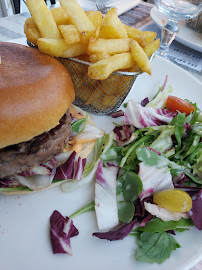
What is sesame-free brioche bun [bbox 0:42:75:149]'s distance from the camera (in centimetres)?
132

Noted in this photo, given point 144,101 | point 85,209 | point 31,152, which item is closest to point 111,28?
point 144,101

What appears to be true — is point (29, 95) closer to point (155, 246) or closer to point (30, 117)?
point (30, 117)

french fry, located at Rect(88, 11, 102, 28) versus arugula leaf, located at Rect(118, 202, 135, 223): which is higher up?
french fry, located at Rect(88, 11, 102, 28)

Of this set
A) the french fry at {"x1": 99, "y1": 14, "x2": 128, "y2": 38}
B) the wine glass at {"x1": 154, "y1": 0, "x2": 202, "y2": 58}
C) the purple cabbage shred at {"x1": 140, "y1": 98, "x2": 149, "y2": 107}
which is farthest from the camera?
the wine glass at {"x1": 154, "y1": 0, "x2": 202, "y2": 58}

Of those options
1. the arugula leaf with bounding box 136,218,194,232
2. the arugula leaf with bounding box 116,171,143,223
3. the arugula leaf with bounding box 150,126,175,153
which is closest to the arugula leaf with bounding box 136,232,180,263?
the arugula leaf with bounding box 136,218,194,232

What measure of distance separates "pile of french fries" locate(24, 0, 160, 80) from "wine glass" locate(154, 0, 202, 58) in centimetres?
130

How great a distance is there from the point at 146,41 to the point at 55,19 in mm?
723

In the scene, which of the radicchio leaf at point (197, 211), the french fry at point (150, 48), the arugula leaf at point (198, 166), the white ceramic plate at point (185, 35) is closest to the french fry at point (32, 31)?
the french fry at point (150, 48)

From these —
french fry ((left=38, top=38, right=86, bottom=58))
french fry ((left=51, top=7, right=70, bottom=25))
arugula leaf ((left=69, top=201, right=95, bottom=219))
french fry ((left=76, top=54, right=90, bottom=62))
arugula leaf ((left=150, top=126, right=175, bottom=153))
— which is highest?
french fry ((left=51, top=7, right=70, bottom=25))

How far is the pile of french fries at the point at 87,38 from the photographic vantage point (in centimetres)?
171

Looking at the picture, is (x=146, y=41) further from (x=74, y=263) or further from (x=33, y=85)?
(x=74, y=263)

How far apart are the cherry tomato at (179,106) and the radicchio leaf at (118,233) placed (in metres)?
1.09

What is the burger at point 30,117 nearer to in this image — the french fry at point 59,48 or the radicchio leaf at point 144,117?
the french fry at point 59,48

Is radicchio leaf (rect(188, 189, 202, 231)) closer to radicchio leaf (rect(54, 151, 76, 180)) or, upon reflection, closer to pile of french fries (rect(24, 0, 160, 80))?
radicchio leaf (rect(54, 151, 76, 180))
